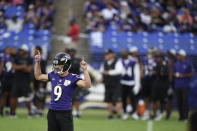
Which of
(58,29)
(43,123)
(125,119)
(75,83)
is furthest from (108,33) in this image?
(75,83)

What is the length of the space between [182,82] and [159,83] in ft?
2.46

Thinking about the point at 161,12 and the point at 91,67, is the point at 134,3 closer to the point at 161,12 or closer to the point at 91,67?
the point at 161,12

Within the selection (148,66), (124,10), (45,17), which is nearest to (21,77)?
(148,66)

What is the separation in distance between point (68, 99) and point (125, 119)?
8932mm

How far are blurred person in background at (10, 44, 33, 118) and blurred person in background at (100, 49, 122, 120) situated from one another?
2444 mm

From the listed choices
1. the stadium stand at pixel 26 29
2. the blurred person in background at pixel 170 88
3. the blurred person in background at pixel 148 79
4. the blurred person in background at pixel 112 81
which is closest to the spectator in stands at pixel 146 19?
the stadium stand at pixel 26 29

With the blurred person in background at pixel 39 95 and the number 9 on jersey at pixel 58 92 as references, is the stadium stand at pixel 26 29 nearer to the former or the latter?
the blurred person in background at pixel 39 95

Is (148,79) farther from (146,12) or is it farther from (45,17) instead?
(45,17)

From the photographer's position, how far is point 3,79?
16.7m

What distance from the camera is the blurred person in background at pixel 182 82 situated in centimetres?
1672

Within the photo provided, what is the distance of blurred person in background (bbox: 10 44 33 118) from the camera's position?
52.2 ft

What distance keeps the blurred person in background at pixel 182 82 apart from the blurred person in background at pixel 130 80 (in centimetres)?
136

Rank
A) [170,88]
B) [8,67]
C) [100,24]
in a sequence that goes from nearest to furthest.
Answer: [8,67]
[170,88]
[100,24]

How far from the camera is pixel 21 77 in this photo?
1617 centimetres
